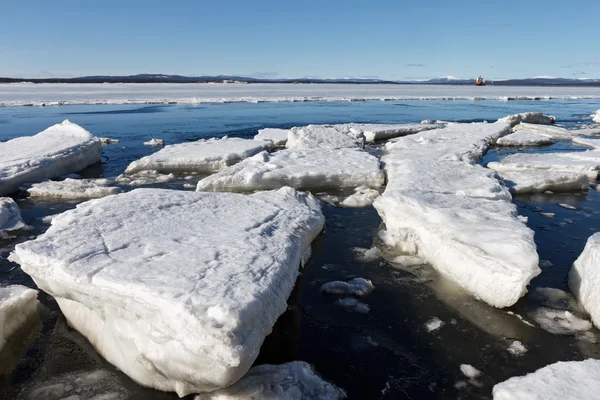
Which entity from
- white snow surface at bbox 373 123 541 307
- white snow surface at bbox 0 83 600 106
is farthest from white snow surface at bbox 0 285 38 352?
white snow surface at bbox 0 83 600 106

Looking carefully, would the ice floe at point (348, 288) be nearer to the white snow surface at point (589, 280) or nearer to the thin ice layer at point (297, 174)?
the white snow surface at point (589, 280)

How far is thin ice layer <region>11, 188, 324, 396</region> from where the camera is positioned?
85.4 inches

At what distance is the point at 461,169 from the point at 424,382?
4.63m

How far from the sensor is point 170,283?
8.04 feet

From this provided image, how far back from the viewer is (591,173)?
740 centimetres

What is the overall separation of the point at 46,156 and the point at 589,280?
27.1ft

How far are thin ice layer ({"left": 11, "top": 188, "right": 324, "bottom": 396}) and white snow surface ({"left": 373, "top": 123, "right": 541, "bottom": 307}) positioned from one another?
1.28 m

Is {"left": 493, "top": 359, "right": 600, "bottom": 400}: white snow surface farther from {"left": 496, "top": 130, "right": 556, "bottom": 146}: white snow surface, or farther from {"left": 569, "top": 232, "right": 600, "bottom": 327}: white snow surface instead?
{"left": 496, "top": 130, "right": 556, "bottom": 146}: white snow surface

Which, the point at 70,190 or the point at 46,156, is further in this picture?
the point at 46,156

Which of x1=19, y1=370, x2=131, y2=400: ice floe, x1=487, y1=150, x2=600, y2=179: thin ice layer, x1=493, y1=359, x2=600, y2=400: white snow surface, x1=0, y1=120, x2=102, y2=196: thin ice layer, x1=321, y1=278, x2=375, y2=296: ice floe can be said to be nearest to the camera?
x1=493, y1=359, x2=600, y2=400: white snow surface

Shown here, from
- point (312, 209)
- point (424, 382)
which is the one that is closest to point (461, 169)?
point (312, 209)

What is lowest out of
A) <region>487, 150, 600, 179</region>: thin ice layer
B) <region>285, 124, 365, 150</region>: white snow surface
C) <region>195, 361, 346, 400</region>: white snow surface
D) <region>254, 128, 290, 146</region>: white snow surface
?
<region>195, 361, 346, 400</region>: white snow surface

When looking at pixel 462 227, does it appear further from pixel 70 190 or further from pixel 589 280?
pixel 70 190

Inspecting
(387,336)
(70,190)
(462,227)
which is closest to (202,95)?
(70,190)
